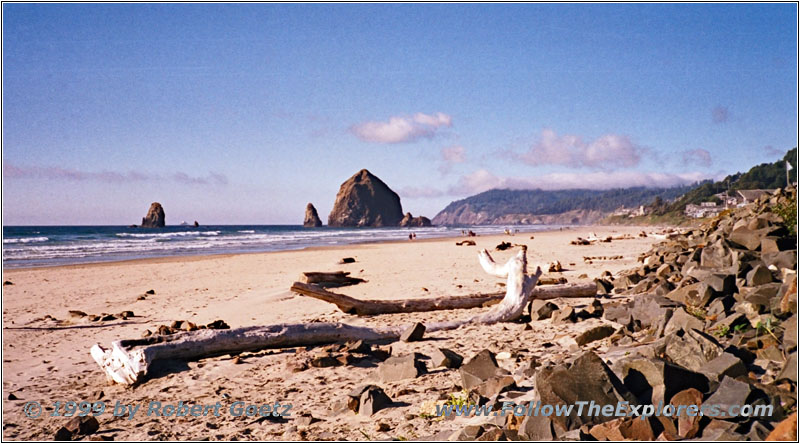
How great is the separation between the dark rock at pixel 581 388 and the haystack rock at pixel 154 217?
144m

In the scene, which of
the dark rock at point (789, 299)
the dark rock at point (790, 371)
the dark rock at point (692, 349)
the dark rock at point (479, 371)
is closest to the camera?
the dark rock at point (790, 371)

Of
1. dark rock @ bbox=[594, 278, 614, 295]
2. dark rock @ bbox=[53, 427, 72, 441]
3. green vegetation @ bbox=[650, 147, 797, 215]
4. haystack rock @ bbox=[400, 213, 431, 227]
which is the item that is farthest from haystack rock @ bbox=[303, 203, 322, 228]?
dark rock @ bbox=[53, 427, 72, 441]

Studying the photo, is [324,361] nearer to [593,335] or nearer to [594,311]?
[593,335]

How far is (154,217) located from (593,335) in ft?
470

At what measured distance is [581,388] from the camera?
3.38 metres

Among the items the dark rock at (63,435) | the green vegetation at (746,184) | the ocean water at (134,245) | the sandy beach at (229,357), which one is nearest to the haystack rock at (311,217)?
the green vegetation at (746,184)

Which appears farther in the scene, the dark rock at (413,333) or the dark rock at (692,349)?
the dark rock at (413,333)

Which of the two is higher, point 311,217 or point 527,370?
point 311,217

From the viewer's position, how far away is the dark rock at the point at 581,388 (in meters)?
3.28

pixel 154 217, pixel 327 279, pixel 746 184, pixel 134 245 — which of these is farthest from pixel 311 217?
pixel 327 279

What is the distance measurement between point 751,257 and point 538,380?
5.30 meters

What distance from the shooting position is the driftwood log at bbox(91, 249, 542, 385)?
547cm

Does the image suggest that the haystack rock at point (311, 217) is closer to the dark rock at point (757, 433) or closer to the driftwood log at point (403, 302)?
the driftwood log at point (403, 302)

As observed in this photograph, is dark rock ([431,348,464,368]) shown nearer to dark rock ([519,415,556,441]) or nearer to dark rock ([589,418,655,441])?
dark rock ([519,415,556,441])
